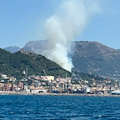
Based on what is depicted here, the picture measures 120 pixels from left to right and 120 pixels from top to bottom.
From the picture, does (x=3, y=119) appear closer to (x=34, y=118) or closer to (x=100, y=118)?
(x=34, y=118)

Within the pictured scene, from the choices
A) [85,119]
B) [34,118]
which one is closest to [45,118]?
[34,118]

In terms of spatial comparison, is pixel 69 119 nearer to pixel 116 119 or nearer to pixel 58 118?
pixel 58 118

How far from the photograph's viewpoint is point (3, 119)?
91.1 meters

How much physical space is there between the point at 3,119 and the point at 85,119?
1898 centimetres

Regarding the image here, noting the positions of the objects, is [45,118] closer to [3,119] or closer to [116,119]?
[3,119]

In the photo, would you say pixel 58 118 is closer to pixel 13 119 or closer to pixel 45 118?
pixel 45 118

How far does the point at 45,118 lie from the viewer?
96.6 meters

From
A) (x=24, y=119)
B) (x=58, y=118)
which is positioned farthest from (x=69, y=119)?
(x=24, y=119)

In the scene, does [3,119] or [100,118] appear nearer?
[3,119]

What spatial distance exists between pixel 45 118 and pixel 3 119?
10617 millimetres

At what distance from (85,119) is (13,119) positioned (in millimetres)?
16672

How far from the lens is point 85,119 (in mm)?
95625

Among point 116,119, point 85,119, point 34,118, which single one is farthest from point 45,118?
point 116,119

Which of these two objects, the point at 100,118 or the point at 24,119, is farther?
the point at 100,118
